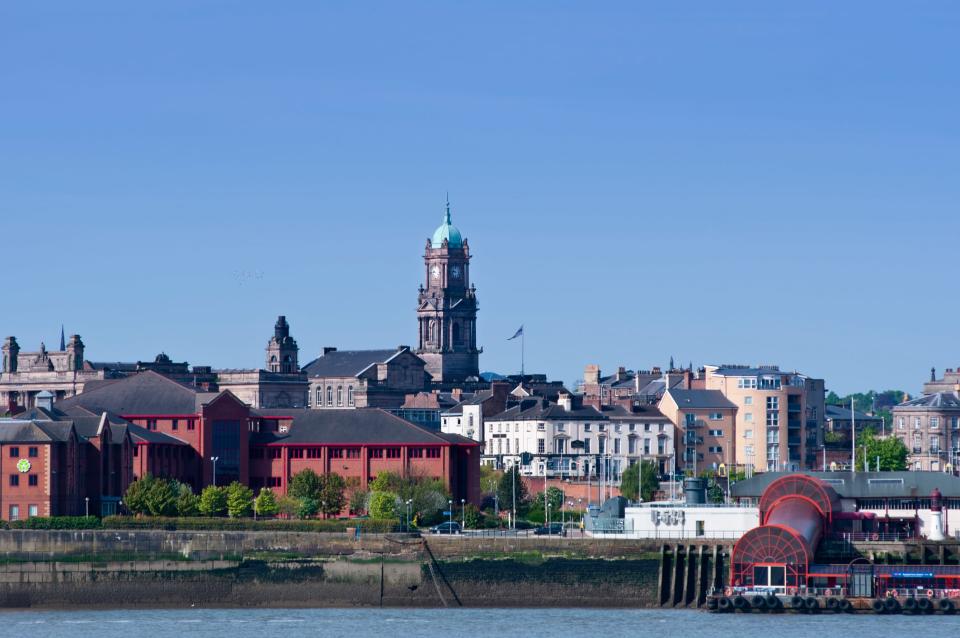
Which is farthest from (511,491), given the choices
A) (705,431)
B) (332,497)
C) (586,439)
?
(705,431)

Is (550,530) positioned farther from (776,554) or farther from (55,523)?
(55,523)

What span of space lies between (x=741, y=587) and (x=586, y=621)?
7932 millimetres

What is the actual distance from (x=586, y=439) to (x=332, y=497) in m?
46.7

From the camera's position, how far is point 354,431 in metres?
158

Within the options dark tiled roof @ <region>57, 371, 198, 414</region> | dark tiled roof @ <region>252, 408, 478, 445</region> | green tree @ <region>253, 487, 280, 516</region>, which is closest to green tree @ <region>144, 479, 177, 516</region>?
green tree @ <region>253, 487, 280, 516</region>

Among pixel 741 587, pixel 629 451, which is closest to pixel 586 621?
pixel 741 587

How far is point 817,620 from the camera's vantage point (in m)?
106

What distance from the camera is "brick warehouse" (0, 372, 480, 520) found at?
147250 mm

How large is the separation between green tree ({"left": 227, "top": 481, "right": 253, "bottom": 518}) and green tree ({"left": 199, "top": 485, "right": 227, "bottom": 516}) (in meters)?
0.35

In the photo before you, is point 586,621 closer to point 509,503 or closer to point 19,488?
point 19,488

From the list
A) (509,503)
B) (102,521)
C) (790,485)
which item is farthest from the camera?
(509,503)

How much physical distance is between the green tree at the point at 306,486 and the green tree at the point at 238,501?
14.0 feet

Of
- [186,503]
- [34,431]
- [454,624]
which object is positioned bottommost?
[454,624]

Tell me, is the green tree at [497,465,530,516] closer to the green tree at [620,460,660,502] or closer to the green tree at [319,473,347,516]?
the green tree at [620,460,660,502]
